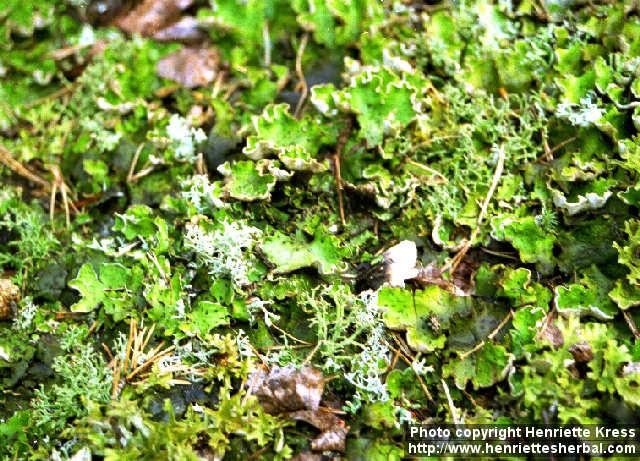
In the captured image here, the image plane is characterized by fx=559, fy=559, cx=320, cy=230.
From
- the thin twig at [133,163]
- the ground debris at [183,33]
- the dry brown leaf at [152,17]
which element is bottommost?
the thin twig at [133,163]

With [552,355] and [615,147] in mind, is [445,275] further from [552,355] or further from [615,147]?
[615,147]

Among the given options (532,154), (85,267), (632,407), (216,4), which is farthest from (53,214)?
(632,407)

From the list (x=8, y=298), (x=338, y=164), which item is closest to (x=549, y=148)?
(x=338, y=164)

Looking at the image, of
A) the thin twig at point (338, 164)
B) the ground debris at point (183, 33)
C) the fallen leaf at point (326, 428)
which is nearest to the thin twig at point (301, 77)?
the thin twig at point (338, 164)

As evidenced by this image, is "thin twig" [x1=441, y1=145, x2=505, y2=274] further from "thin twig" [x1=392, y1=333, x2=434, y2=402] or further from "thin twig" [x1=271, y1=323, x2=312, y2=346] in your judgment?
"thin twig" [x1=271, y1=323, x2=312, y2=346]

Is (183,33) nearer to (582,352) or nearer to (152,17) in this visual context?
(152,17)

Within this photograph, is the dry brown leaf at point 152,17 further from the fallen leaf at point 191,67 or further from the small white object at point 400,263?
the small white object at point 400,263
